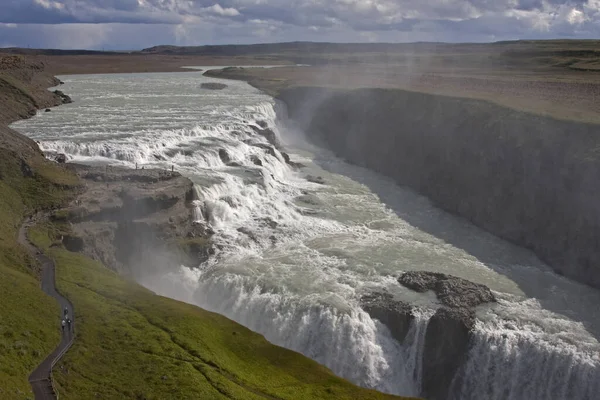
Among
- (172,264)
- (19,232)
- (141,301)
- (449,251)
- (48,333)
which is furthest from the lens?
(449,251)

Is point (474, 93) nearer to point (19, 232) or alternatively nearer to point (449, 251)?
point (449, 251)

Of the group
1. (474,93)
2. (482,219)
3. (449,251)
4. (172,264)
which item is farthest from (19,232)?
(474,93)

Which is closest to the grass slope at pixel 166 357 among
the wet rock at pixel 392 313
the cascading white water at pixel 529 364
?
the wet rock at pixel 392 313

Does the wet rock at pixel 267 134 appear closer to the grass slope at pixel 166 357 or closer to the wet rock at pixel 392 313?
the wet rock at pixel 392 313

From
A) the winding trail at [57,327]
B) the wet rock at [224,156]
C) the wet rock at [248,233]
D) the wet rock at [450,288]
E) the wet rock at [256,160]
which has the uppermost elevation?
the wet rock at [224,156]

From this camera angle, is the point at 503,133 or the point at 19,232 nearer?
Answer: the point at 19,232

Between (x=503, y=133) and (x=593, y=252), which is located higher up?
(x=503, y=133)
